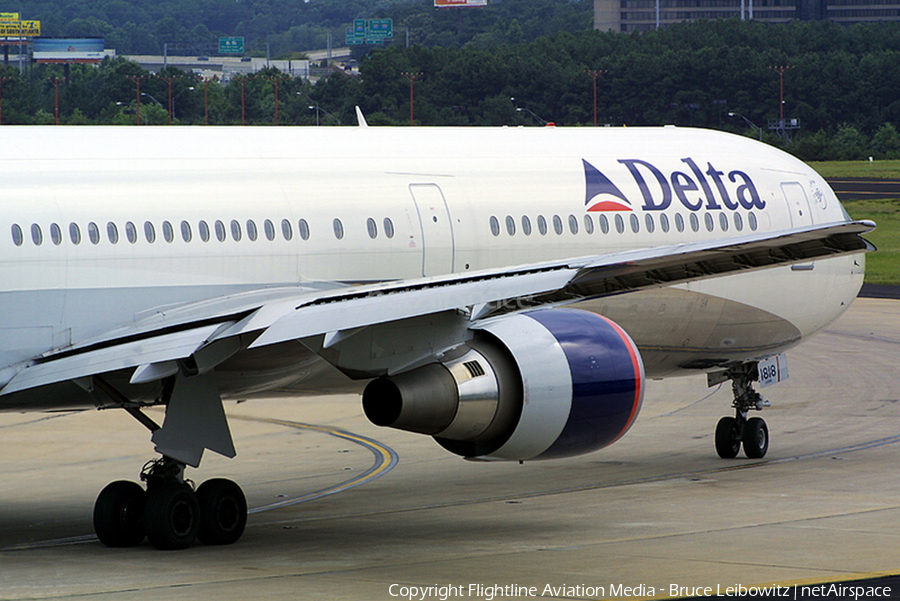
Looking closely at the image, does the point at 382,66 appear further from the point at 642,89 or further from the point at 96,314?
the point at 96,314

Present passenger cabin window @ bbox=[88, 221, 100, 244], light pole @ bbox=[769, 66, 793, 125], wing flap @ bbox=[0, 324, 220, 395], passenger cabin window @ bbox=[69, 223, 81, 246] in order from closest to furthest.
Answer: wing flap @ bbox=[0, 324, 220, 395] → passenger cabin window @ bbox=[69, 223, 81, 246] → passenger cabin window @ bbox=[88, 221, 100, 244] → light pole @ bbox=[769, 66, 793, 125]

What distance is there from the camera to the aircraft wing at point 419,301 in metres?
13.8

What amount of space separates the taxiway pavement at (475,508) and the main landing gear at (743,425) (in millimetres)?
281

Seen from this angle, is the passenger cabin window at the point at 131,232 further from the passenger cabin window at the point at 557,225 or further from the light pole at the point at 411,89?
the light pole at the point at 411,89

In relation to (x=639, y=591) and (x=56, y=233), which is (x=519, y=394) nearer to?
(x=639, y=591)

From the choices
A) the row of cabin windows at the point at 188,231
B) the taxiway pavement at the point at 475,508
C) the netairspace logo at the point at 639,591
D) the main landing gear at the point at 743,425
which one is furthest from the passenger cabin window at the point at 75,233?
the main landing gear at the point at 743,425

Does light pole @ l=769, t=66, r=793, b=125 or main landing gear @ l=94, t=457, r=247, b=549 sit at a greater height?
light pole @ l=769, t=66, r=793, b=125

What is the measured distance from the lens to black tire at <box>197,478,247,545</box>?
1694cm

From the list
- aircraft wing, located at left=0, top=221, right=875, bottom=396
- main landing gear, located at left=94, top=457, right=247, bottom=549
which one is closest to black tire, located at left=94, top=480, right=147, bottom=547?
main landing gear, located at left=94, top=457, right=247, bottom=549

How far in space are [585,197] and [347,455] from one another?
22.4 ft

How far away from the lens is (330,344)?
14.6 meters

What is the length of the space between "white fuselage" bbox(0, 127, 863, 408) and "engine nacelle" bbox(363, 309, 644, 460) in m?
3.20

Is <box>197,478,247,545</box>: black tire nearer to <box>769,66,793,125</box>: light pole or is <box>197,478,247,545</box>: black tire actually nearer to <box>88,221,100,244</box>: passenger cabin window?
<box>88,221,100,244</box>: passenger cabin window

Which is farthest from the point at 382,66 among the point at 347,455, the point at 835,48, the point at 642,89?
the point at 347,455
